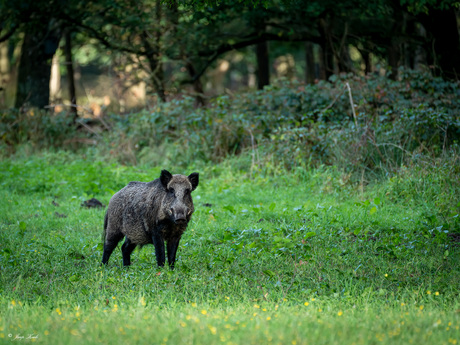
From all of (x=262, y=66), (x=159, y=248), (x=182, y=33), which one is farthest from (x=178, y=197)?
(x=262, y=66)

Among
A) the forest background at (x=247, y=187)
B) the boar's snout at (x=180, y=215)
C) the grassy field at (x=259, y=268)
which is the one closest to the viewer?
the grassy field at (x=259, y=268)

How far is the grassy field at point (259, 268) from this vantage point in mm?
4793

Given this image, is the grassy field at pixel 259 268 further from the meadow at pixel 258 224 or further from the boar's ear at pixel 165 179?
the boar's ear at pixel 165 179

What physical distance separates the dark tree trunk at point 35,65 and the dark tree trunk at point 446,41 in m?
14.2

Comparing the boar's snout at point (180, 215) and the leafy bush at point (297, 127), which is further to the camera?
the leafy bush at point (297, 127)

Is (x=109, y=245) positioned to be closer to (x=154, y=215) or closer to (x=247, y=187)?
(x=154, y=215)

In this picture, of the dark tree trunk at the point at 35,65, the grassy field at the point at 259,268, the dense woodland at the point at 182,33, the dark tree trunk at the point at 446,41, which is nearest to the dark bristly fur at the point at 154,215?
the grassy field at the point at 259,268

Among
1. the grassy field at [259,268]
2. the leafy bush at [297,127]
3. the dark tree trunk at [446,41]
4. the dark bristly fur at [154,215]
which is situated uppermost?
the dark tree trunk at [446,41]

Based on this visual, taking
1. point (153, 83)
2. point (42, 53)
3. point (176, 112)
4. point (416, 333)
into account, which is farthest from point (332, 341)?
point (42, 53)

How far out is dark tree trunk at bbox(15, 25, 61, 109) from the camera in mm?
22922

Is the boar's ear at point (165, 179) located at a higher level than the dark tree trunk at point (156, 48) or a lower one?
lower

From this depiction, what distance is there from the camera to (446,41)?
18.5 m

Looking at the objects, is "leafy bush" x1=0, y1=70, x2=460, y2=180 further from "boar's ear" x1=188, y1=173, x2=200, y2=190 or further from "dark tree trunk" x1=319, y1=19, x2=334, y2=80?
"boar's ear" x1=188, y1=173, x2=200, y2=190

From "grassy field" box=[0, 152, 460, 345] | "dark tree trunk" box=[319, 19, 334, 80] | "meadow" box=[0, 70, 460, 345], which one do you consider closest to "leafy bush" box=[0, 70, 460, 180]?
"meadow" box=[0, 70, 460, 345]
